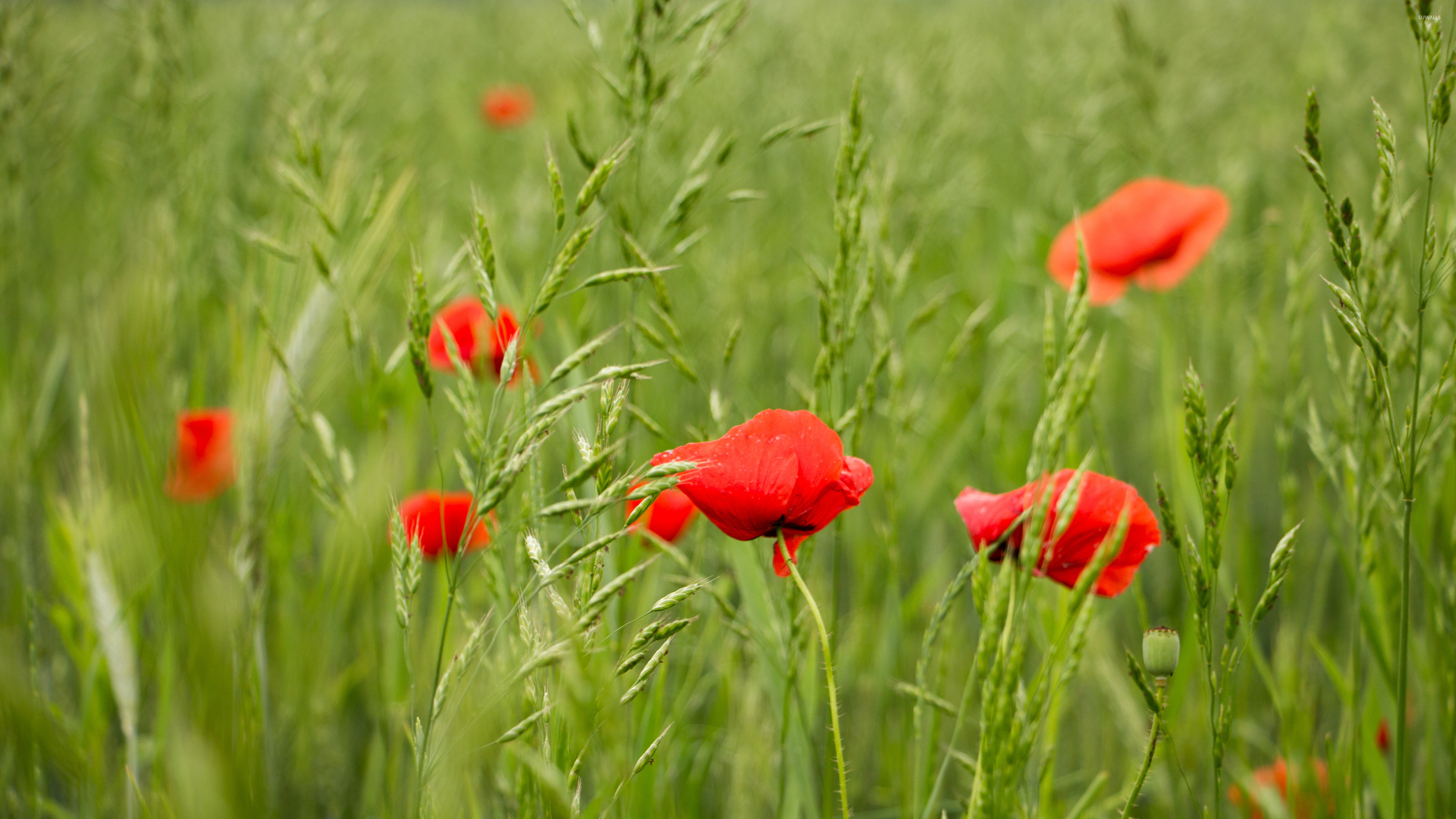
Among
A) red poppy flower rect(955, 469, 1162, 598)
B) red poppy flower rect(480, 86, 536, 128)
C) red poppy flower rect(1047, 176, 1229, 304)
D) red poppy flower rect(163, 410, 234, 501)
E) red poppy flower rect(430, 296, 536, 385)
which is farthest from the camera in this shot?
red poppy flower rect(480, 86, 536, 128)

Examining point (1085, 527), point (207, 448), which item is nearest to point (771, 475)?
point (1085, 527)

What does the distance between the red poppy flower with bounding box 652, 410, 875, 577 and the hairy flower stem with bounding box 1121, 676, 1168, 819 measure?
0.60 feet

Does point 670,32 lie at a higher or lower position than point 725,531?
higher

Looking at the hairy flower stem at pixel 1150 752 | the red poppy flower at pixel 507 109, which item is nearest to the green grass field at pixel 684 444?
the hairy flower stem at pixel 1150 752

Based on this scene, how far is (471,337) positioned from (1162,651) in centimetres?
81

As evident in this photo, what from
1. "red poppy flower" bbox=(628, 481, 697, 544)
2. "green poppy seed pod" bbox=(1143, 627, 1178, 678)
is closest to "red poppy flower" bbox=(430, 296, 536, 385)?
"red poppy flower" bbox=(628, 481, 697, 544)

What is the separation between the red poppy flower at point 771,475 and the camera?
52 cm

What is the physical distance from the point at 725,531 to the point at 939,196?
1007mm

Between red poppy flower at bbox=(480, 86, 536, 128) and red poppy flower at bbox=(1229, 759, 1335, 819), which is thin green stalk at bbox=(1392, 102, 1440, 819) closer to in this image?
red poppy flower at bbox=(1229, 759, 1335, 819)

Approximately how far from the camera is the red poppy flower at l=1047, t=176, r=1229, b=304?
129 centimetres

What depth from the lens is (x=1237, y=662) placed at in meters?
0.47

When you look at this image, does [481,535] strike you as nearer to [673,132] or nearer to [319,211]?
[319,211]

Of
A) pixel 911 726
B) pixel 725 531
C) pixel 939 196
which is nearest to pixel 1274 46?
pixel 939 196

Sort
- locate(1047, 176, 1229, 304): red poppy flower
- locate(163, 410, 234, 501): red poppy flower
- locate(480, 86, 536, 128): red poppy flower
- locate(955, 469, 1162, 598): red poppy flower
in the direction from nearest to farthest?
locate(955, 469, 1162, 598): red poppy flower < locate(163, 410, 234, 501): red poppy flower < locate(1047, 176, 1229, 304): red poppy flower < locate(480, 86, 536, 128): red poppy flower
